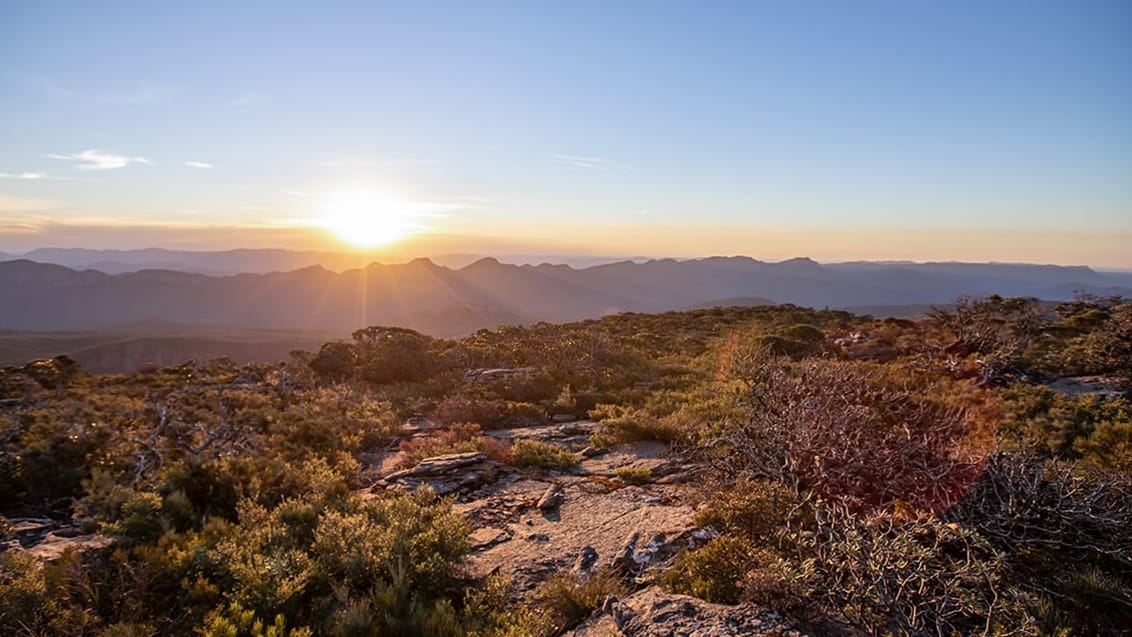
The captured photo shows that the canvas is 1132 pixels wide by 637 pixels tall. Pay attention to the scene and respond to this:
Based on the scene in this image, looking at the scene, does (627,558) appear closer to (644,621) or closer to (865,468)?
(644,621)

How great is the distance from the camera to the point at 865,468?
499 cm

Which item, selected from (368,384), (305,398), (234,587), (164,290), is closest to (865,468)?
(234,587)

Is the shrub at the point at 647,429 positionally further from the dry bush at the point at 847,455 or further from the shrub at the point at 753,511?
the shrub at the point at 753,511

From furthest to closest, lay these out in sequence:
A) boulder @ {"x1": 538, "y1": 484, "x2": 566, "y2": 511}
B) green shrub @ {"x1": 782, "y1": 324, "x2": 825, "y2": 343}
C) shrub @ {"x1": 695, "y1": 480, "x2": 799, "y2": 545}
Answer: green shrub @ {"x1": 782, "y1": 324, "x2": 825, "y2": 343} → boulder @ {"x1": 538, "y1": 484, "x2": 566, "y2": 511} → shrub @ {"x1": 695, "y1": 480, "x2": 799, "y2": 545}

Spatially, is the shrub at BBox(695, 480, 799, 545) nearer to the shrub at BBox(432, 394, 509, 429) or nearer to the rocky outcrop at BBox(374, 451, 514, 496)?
the rocky outcrop at BBox(374, 451, 514, 496)

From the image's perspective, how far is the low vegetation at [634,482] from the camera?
156 inches

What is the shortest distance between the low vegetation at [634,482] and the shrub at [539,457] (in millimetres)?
33

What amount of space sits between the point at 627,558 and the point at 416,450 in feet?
17.2

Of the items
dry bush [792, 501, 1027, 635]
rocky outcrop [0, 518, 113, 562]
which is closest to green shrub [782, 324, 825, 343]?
dry bush [792, 501, 1027, 635]

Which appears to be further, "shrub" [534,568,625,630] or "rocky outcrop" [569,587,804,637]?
"shrub" [534,568,625,630]

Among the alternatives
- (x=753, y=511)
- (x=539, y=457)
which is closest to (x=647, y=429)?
(x=539, y=457)

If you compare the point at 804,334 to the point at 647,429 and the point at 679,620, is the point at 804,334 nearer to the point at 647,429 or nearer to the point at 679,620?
the point at 647,429

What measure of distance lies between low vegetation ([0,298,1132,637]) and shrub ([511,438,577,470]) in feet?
0.11

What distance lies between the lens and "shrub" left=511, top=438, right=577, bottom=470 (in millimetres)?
8555
